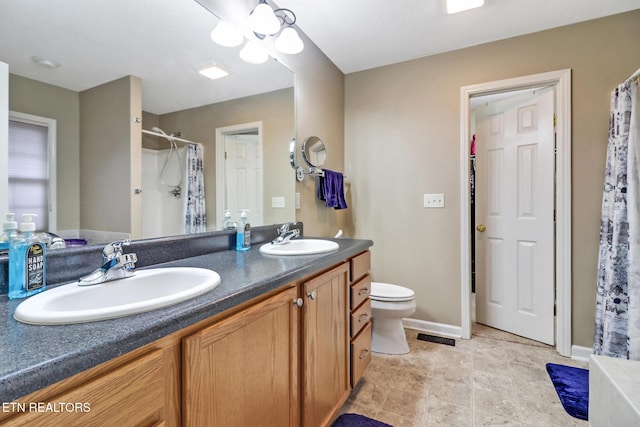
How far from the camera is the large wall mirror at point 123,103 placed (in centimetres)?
87

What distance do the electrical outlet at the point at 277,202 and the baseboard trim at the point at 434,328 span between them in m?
1.53

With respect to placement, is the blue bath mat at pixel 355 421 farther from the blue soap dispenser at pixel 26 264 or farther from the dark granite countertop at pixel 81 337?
the blue soap dispenser at pixel 26 264

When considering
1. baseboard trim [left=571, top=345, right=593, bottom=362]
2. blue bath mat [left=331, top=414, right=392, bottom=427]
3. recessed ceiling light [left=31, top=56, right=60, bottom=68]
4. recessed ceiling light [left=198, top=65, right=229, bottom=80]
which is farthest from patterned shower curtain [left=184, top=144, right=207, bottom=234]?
baseboard trim [left=571, top=345, right=593, bottom=362]

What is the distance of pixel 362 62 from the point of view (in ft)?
8.38

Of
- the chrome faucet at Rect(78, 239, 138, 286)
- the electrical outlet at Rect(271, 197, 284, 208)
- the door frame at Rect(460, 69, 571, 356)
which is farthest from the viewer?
the door frame at Rect(460, 69, 571, 356)

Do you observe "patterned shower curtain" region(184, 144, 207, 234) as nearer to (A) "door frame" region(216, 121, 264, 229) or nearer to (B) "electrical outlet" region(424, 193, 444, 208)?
(A) "door frame" region(216, 121, 264, 229)

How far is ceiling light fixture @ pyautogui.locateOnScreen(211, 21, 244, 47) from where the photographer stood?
1435mm

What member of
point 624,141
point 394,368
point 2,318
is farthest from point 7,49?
point 624,141

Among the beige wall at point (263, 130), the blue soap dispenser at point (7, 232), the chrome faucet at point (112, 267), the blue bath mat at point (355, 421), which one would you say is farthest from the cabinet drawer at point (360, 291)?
the blue soap dispenser at point (7, 232)

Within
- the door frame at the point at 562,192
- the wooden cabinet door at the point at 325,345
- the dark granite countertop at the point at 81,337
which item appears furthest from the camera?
the door frame at the point at 562,192

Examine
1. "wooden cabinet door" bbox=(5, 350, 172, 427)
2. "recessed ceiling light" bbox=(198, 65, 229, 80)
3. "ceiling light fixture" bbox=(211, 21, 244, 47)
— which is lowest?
"wooden cabinet door" bbox=(5, 350, 172, 427)

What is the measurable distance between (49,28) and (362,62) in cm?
218

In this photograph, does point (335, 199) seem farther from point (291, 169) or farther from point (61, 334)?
point (61, 334)

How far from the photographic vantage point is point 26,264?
2.41ft
